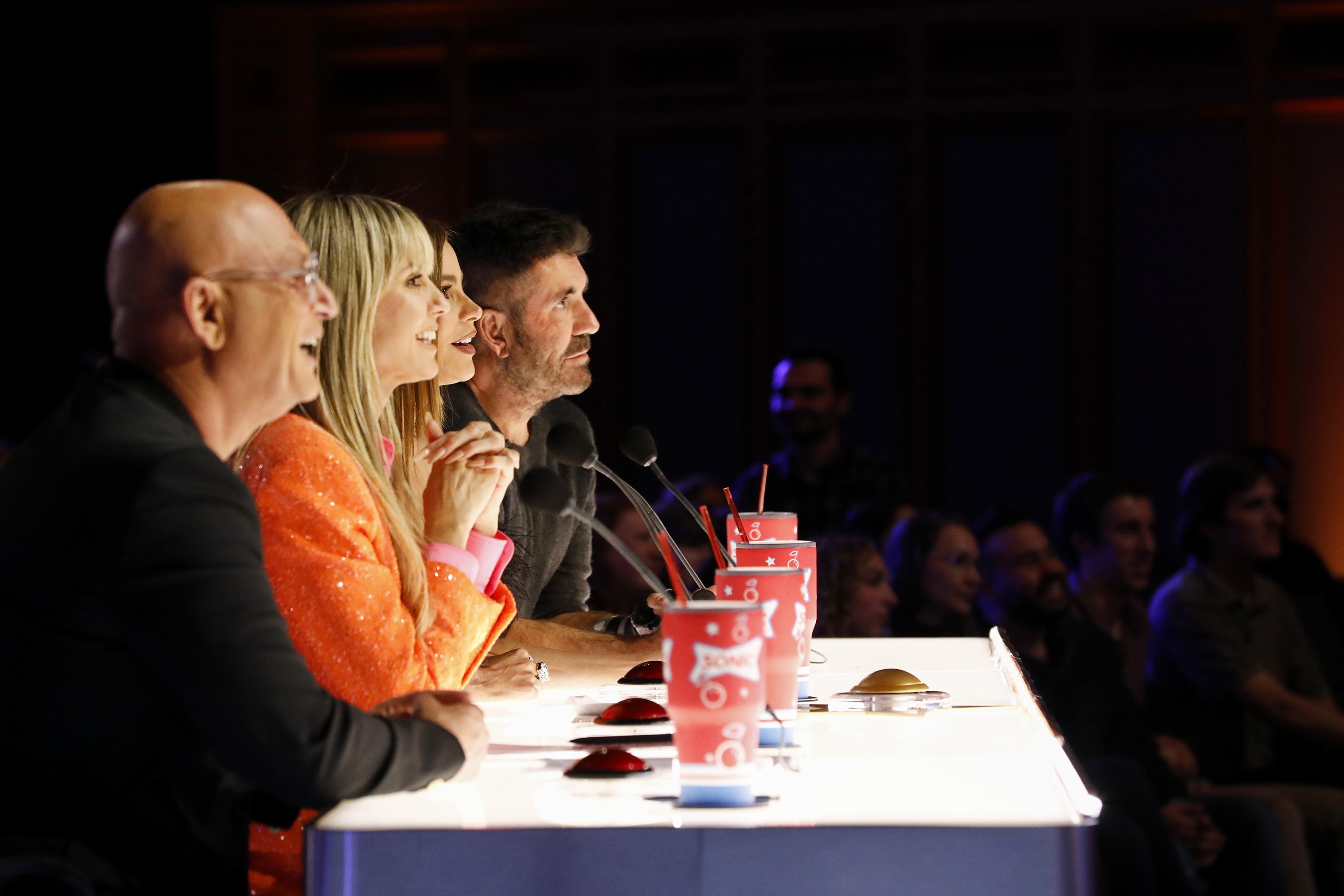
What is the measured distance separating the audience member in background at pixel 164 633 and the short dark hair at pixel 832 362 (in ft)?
10.4

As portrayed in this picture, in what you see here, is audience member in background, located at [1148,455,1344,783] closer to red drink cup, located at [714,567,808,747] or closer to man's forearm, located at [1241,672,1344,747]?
man's forearm, located at [1241,672,1344,747]

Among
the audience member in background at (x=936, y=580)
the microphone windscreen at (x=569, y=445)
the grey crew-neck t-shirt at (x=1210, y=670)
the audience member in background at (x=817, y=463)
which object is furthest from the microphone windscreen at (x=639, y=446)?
the audience member in background at (x=817, y=463)

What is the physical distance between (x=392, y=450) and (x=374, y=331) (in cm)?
14

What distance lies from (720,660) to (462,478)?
0.62 meters

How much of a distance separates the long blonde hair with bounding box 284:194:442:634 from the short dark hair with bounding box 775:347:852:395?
103 inches

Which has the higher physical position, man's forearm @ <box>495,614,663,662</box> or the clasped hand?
the clasped hand

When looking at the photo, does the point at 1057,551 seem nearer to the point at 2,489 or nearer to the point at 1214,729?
the point at 1214,729

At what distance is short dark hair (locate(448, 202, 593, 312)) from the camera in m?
2.44

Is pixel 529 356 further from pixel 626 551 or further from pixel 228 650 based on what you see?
pixel 228 650

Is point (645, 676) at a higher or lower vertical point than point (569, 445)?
lower

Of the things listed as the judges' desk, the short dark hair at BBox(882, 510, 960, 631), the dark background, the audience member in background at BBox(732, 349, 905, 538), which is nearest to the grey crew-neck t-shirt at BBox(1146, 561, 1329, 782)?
the short dark hair at BBox(882, 510, 960, 631)

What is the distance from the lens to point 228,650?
1.10m

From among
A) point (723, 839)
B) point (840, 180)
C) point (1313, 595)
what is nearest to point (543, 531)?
point (723, 839)

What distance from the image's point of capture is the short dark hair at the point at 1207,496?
3689 mm
